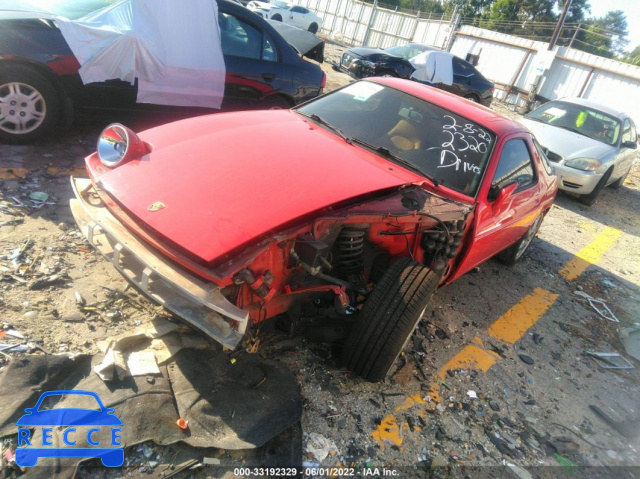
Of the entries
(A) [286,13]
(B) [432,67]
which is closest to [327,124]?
(B) [432,67]

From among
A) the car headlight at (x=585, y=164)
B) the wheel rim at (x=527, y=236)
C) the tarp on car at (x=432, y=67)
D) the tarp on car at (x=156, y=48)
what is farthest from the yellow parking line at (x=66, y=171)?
the tarp on car at (x=432, y=67)

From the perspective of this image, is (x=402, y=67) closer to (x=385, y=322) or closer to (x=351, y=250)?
(x=351, y=250)

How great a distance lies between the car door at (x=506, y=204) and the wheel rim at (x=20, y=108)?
408cm

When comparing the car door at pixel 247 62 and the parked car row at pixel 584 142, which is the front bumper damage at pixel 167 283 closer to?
the car door at pixel 247 62

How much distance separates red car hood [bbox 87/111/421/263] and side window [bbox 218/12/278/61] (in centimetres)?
241

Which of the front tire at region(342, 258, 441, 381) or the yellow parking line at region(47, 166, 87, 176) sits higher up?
the front tire at region(342, 258, 441, 381)

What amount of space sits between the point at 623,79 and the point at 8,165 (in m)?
19.7

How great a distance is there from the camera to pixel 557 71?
1769cm

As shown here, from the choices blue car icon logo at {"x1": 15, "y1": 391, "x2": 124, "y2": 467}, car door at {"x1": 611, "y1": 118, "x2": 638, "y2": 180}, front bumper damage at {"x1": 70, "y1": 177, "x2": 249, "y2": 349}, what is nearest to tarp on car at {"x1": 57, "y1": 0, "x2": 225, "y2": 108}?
front bumper damage at {"x1": 70, "y1": 177, "x2": 249, "y2": 349}

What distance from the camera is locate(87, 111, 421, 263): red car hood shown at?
6.72 feet

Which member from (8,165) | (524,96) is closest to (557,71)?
(524,96)

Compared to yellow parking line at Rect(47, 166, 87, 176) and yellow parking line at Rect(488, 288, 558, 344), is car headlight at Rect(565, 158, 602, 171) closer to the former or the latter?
yellow parking line at Rect(488, 288, 558, 344)

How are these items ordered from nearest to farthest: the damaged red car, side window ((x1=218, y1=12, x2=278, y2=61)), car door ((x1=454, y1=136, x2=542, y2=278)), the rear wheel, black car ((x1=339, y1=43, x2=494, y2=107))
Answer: the damaged red car
car door ((x1=454, y1=136, x2=542, y2=278))
side window ((x1=218, y1=12, x2=278, y2=61))
the rear wheel
black car ((x1=339, y1=43, x2=494, y2=107))

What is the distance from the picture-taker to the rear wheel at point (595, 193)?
7.39 metres
